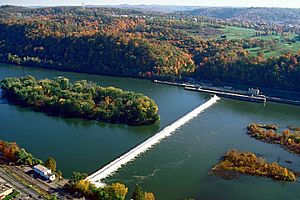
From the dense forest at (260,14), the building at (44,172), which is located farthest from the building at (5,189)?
the dense forest at (260,14)

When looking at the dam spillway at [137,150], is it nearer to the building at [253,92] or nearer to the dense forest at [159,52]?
the building at [253,92]

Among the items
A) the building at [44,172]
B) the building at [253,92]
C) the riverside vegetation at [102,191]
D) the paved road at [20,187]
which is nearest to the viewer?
the riverside vegetation at [102,191]

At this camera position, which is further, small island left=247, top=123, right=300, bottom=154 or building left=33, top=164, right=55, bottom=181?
small island left=247, top=123, right=300, bottom=154

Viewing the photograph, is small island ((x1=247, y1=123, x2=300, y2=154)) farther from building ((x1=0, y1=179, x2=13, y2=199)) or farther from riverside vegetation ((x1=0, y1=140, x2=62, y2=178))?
building ((x1=0, y1=179, x2=13, y2=199))

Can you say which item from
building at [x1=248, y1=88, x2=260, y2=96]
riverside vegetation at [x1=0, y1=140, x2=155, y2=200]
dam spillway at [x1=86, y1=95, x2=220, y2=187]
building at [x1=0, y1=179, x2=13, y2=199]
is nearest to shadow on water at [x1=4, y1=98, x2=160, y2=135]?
dam spillway at [x1=86, y1=95, x2=220, y2=187]

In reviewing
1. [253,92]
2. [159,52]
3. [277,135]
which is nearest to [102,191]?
[277,135]

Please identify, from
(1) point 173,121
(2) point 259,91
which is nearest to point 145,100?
(1) point 173,121
